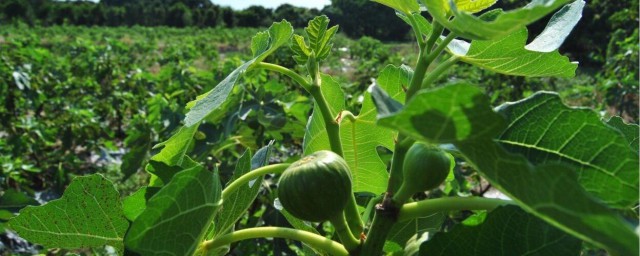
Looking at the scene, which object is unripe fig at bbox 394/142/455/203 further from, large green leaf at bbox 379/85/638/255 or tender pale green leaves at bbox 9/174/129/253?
tender pale green leaves at bbox 9/174/129/253

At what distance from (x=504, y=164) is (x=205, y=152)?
6.60ft

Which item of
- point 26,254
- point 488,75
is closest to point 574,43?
point 488,75

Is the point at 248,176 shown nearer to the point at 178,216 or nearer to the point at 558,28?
the point at 178,216

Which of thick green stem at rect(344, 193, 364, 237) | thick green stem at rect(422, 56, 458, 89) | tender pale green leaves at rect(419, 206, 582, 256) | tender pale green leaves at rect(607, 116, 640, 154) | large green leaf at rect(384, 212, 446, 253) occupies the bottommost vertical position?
large green leaf at rect(384, 212, 446, 253)

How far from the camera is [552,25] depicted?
2.21 feet

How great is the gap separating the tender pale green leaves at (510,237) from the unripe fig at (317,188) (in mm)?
108

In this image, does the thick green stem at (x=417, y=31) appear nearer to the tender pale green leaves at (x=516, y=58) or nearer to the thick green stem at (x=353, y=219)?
the tender pale green leaves at (x=516, y=58)

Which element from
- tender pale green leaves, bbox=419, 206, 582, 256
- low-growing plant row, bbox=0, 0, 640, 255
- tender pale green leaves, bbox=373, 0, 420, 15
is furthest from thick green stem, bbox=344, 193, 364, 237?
tender pale green leaves, bbox=373, 0, 420, 15

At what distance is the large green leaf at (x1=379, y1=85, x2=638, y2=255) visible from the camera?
1.16 ft

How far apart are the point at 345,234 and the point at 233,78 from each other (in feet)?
0.70

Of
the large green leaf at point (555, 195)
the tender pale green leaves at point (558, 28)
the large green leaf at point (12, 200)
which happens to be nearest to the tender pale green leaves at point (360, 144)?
the tender pale green leaves at point (558, 28)

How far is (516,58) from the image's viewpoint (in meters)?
0.68

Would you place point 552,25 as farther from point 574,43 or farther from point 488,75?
→ point 574,43

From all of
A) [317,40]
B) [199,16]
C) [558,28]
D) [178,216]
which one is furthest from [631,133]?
[199,16]
